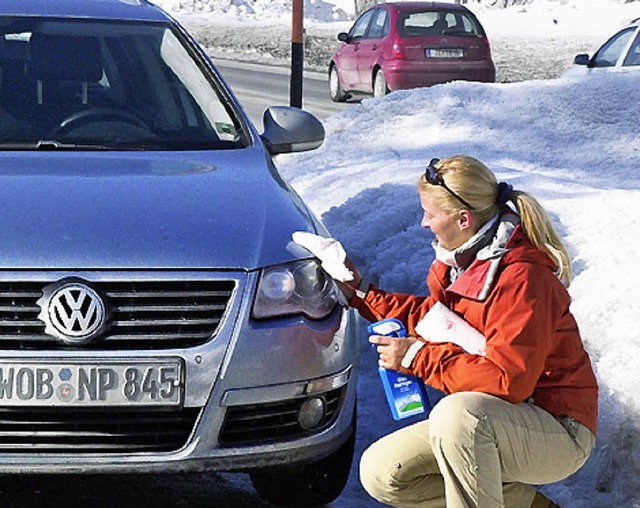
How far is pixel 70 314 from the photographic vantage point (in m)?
3.87

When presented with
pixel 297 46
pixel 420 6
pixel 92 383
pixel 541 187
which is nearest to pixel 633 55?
pixel 297 46

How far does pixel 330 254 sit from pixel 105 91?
5.71ft

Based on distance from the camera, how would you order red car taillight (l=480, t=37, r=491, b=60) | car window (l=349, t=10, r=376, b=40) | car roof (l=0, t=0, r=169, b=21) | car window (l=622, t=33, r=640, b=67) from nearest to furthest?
car roof (l=0, t=0, r=169, b=21) → car window (l=622, t=33, r=640, b=67) → red car taillight (l=480, t=37, r=491, b=60) → car window (l=349, t=10, r=376, b=40)

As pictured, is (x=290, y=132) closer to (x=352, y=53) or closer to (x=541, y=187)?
(x=541, y=187)

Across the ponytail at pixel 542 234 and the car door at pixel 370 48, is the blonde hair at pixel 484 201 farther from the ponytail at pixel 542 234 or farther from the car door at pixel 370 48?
the car door at pixel 370 48

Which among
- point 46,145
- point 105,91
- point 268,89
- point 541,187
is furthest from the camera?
point 268,89

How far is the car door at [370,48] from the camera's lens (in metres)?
20.5

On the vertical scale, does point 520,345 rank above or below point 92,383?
above

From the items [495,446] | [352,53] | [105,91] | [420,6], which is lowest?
[352,53]

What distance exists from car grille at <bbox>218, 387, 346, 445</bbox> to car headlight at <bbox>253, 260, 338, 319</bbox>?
0.81 feet

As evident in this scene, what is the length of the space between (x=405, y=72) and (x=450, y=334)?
1613cm

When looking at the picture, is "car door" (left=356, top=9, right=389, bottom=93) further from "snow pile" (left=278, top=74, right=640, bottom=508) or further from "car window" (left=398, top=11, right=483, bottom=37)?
"snow pile" (left=278, top=74, right=640, bottom=508)

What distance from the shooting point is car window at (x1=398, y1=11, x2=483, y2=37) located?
790 inches

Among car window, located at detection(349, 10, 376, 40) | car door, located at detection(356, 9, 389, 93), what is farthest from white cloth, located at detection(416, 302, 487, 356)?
car window, located at detection(349, 10, 376, 40)
